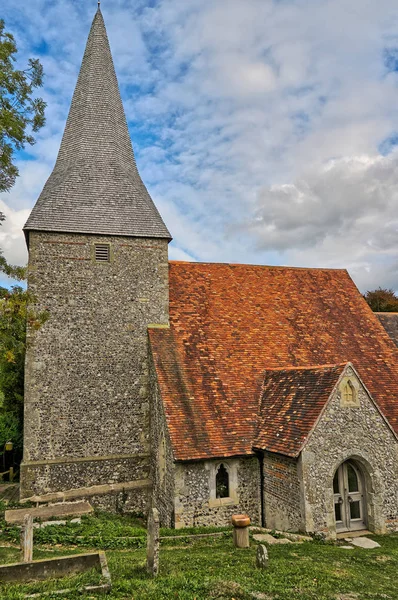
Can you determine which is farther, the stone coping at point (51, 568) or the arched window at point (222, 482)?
the arched window at point (222, 482)

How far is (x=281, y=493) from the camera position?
36.7 feet

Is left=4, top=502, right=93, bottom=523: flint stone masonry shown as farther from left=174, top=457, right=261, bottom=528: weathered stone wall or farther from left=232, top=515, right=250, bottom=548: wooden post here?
left=232, top=515, right=250, bottom=548: wooden post

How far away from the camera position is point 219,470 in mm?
12070

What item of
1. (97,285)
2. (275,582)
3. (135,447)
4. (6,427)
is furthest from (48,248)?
(6,427)

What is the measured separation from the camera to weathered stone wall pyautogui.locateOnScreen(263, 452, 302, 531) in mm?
10664

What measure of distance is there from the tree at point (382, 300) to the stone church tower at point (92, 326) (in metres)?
32.0

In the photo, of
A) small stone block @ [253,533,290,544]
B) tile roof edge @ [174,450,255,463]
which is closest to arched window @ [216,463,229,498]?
tile roof edge @ [174,450,255,463]

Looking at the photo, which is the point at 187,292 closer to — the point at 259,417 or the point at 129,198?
the point at 129,198

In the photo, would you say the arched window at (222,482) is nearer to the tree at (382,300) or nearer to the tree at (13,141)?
the tree at (13,141)

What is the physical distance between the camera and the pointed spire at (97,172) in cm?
1476

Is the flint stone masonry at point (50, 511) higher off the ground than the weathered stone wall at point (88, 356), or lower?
lower

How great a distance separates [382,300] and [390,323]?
2300 cm

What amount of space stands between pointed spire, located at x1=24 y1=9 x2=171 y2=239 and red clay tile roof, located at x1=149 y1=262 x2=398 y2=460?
10.8ft

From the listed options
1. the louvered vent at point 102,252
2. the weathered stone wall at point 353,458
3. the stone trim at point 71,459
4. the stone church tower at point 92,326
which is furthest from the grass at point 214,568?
the louvered vent at point 102,252
